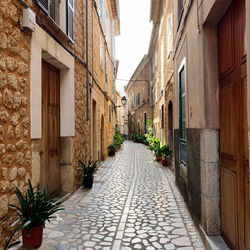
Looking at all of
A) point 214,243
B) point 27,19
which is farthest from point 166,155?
point 27,19

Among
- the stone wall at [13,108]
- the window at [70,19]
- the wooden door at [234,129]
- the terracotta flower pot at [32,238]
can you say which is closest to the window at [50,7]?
the window at [70,19]

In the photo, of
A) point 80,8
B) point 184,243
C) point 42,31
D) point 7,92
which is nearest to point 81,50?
point 80,8

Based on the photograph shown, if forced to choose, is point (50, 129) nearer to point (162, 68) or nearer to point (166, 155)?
point (166, 155)

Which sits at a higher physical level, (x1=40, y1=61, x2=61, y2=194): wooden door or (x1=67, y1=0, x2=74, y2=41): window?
(x1=67, y1=0, x2=74, y2=41): window

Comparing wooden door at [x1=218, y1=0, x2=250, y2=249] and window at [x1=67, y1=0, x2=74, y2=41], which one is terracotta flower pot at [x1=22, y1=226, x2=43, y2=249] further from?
window at [x1=67, y1=0, x2=74, y2=41]

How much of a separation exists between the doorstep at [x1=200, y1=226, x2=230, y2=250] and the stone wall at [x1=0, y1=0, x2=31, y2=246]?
2.31m

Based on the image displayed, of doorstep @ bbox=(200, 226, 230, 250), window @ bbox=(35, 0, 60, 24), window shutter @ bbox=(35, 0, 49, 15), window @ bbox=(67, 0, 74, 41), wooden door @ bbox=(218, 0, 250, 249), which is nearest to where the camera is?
wooden door @ bbox=(218, 0, 250, 249)

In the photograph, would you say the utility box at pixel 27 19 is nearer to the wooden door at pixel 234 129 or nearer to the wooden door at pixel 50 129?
the wooden door at pixel 50 129

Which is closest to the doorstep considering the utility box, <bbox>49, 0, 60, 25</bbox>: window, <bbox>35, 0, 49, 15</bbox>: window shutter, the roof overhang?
the utility box

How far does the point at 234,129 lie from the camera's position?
2447mm

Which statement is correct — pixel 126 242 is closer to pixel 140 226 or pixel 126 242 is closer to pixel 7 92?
pixel 140 226

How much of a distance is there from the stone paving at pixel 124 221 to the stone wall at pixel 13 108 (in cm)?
81

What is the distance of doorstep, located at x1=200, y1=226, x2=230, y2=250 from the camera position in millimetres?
2578

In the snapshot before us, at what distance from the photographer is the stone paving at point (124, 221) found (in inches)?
119
